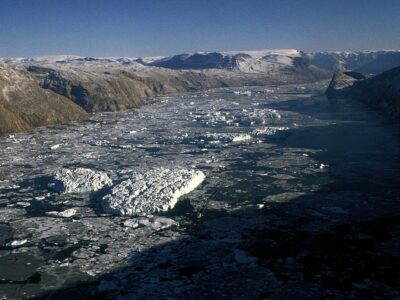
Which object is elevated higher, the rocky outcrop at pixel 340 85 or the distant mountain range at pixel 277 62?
the distant mountain range at pixel 277 62

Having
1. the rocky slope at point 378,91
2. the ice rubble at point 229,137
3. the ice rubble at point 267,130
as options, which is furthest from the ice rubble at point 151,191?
the rocky slope at point 378,91

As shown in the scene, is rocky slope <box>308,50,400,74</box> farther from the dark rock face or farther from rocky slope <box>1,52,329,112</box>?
the dark rock face

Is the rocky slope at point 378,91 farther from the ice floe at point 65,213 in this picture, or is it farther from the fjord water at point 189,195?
the ice floe at point 65,213

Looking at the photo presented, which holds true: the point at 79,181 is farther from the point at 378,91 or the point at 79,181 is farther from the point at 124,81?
the point at 124,81

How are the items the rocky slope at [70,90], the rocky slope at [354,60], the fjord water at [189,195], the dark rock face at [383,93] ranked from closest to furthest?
the fjord water at [189,195]
the rocky slope at [70,90]
the dark rock face at [383,93]
the rocky slope at [354,60]

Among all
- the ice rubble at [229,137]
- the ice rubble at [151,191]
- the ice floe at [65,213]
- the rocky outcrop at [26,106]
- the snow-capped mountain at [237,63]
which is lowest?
the ice floe at [65,213]
